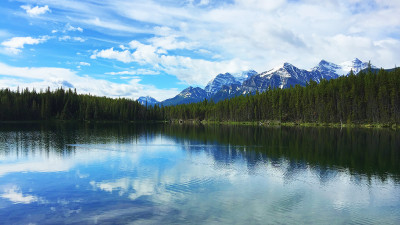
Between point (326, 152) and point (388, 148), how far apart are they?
12919 millimetres

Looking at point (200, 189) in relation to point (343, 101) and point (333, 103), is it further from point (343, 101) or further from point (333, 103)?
point (333, 103)

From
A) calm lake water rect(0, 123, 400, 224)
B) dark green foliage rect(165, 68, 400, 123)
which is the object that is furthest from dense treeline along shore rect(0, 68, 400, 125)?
calm lake water rect(0, 123, 400, 224)

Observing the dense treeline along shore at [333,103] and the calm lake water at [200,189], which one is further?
the dense treeline along shore at [333,103]

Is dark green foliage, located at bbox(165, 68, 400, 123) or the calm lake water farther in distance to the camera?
dark green foliage, located at bbox(165, 68, 400, 123)

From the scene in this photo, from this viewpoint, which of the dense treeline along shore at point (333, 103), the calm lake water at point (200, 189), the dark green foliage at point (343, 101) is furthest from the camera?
the dense treeline along shore at point (333, 103)

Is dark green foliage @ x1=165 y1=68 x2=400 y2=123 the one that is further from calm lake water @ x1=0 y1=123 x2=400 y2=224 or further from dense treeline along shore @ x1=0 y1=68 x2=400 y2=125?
calm lake water @ x1=0 y1=123 x2=400 y2=224

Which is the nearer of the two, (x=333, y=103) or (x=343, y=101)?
(x=343, y=101)

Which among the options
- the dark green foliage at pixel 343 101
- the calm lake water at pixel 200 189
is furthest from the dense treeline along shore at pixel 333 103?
the calm lake water at pixel 200 189

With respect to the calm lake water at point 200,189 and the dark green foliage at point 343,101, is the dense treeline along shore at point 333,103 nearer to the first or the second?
the dark green foliage at point 343,101

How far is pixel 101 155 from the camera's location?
46812mm

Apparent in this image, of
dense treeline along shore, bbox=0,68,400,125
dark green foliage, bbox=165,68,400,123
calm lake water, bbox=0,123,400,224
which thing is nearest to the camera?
calm lake water, bbox=0,123,400,224

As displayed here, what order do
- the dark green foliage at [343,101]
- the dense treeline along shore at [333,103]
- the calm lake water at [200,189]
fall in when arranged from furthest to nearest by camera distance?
the dense treeline along shore at [333,103]
the dark green foliage at [343,101]
the calm lake water at [200,189]

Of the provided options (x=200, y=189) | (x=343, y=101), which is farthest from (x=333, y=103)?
(x=200, y=189)

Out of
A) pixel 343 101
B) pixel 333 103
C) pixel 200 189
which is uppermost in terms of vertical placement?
pixel 343 101
